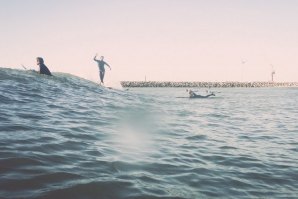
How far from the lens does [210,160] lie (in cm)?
701

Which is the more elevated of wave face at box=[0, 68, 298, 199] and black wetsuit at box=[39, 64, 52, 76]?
black wetsuit at box=[39, 64, 52, 76]

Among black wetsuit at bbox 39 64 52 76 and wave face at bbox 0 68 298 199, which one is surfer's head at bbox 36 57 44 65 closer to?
black wetsuit at bbox 39 64 52 76

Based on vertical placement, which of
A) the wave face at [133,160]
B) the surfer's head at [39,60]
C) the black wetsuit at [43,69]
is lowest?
the wave face at [133,160]

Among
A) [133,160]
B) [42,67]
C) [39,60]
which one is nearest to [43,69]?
[42,67]

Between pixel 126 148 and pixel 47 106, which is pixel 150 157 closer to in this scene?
pixel 126 148

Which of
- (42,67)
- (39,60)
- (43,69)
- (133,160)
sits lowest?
(133,160)

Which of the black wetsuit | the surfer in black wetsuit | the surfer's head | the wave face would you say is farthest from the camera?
the black wetsuit

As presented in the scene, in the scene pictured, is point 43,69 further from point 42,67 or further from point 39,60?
point 39,60

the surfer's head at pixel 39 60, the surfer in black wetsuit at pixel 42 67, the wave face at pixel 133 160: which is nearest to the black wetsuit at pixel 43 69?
the surfer in black wetsuit at pixel 42 67

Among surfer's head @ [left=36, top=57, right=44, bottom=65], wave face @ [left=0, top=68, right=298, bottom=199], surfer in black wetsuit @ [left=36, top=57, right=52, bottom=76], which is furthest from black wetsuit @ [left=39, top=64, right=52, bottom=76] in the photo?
wave face @ [left=0, top=68, right=298, bottom=199]

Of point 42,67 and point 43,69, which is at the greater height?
point 42,67

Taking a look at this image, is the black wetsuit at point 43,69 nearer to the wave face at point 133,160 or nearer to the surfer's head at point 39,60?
the surfer's head at point 39,60

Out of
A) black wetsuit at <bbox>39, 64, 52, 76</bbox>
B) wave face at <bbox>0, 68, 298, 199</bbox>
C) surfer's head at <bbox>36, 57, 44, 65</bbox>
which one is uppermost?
surfer's head at <bbox>36, 57, 44, 65</bbox>

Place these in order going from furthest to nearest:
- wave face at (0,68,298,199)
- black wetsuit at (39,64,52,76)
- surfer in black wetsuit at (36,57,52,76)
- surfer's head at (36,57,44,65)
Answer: black wetsuit at (39,64,52,76) → surfer in black wetsuit at (36,57,52,76) → surfer's head at (36,57,44,65) → wave face at (0,68,298,199)
